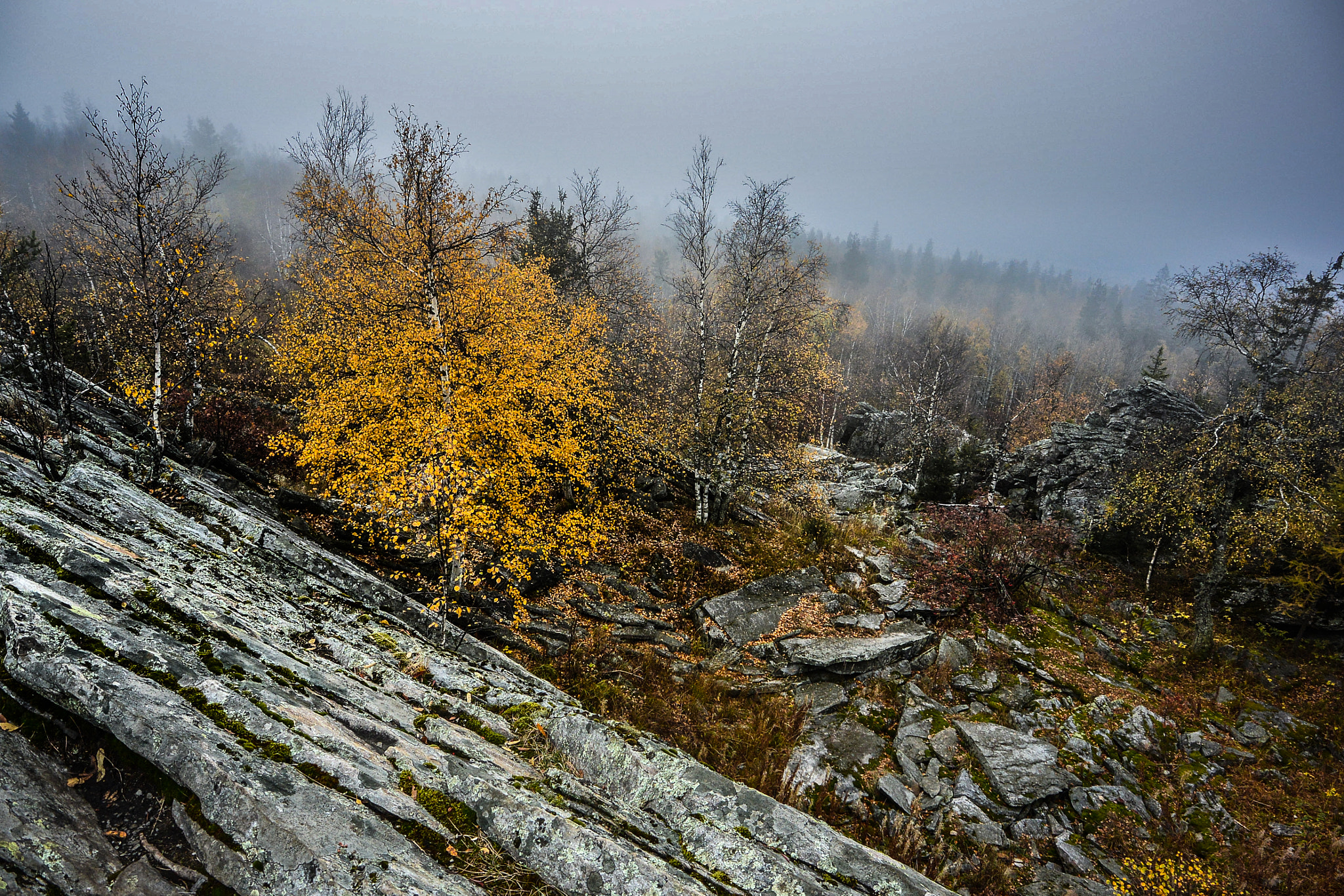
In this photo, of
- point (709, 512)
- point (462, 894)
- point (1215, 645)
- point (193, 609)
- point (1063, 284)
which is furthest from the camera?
point (1063, 284)

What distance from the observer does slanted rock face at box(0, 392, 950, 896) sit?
2898 millimetres

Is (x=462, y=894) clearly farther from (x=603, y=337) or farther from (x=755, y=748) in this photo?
(x=603, y=337)

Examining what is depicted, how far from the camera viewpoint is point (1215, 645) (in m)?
13.3

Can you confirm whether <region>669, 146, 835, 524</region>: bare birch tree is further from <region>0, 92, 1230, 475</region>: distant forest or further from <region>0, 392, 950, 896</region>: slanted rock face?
<region>0, 392, 950, 896</region>: slanted rock face

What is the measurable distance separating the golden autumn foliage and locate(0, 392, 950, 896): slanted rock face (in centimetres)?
271

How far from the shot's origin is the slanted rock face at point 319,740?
290 centimetres

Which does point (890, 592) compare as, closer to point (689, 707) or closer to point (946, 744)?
point (946, 744)

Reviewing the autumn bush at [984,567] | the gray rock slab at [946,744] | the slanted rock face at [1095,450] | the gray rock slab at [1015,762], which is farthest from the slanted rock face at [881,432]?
the gray rock slab at [946,744]

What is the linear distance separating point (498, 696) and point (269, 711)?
9.23ft

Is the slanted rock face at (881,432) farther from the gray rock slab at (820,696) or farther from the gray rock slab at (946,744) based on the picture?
the gray rock slab at (946,744)

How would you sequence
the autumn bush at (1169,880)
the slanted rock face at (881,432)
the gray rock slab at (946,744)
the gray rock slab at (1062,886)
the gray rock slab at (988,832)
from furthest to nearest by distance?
the slanted rock face at (881,432) → the gray rock slab at (946,744) → the gray rock slab at (988,832) → the autumn bush at (1169,880) → the gray rock slab at (1062,886)

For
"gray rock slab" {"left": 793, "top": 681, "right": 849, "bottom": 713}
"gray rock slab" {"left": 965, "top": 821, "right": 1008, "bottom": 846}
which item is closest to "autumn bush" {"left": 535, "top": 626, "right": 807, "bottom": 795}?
"gray rock slab" {"left": 793, "top": 681, "right": 849, "bottom": 713}

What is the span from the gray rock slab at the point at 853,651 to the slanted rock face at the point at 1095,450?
13.3 meters


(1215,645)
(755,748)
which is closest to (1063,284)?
(1215,645)
